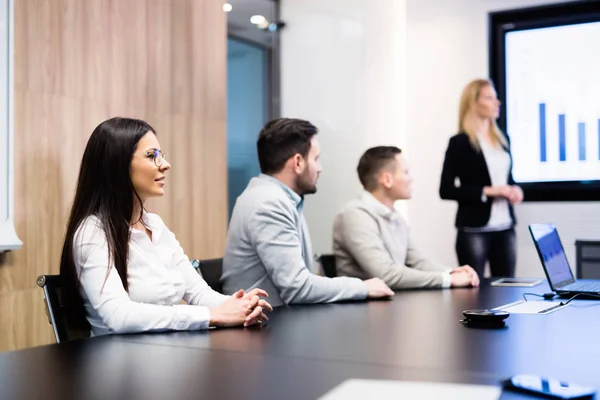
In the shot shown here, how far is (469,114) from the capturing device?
13.6ft

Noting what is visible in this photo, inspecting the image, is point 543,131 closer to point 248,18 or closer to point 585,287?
point 248,18

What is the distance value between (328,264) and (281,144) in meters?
0.60

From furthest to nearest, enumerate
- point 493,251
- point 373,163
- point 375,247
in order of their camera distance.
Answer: point 493,251 < point 373,163 < point 375,247

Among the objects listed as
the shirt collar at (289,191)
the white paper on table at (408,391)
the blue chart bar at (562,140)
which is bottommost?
the white paper on table at (408,391)

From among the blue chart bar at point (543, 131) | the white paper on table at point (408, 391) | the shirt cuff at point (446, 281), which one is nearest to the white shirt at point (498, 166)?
the blue chart bar at point (543, 131)

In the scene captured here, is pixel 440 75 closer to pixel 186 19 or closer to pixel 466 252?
pixel 466 252

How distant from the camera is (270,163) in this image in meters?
2.64

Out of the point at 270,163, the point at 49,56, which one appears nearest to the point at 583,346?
the point at 270,163

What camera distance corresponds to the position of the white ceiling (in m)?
4.55

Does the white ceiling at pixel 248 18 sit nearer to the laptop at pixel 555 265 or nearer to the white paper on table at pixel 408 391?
the laptop at pixel 555 265

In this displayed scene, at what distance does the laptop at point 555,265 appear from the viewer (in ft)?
7.92

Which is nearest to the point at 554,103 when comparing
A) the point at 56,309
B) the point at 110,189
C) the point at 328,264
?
the point at 328,264

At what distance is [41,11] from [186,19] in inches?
39.5

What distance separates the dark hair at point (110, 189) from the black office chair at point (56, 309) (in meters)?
0.05
